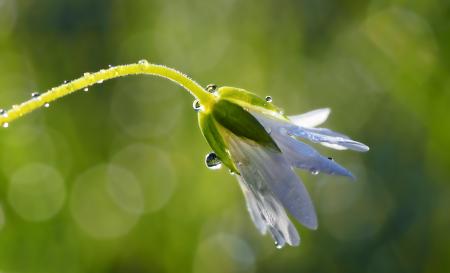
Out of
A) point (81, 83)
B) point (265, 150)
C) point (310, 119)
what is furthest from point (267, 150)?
point (81, 83)

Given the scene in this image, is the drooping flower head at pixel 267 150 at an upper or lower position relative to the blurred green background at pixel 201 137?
lower

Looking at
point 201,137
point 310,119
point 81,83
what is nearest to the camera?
point 81,83

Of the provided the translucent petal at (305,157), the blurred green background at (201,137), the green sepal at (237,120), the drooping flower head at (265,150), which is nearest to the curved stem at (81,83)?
the drooping flower head at (265,150)

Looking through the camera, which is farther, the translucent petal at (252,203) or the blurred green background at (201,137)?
the blurred green background at (201,137)

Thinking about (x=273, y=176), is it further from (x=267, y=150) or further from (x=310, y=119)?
(x=310, y=119)

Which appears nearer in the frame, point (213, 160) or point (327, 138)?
point (327, 138)

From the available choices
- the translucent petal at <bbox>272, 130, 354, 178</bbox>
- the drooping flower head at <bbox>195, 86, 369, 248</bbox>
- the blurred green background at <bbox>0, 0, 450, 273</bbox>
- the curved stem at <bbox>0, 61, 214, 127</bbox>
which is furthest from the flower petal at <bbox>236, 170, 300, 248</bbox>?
the blurred green background at <bbox>0, 0, 450, 273</bbox>

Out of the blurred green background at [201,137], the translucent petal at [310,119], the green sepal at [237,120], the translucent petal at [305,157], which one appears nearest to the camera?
the translucent petal at [305,157]

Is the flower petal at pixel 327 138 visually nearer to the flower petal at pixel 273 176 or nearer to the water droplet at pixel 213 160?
the flower petal at pixel 273 176

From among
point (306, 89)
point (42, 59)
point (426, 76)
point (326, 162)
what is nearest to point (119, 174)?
point (42, 59)
